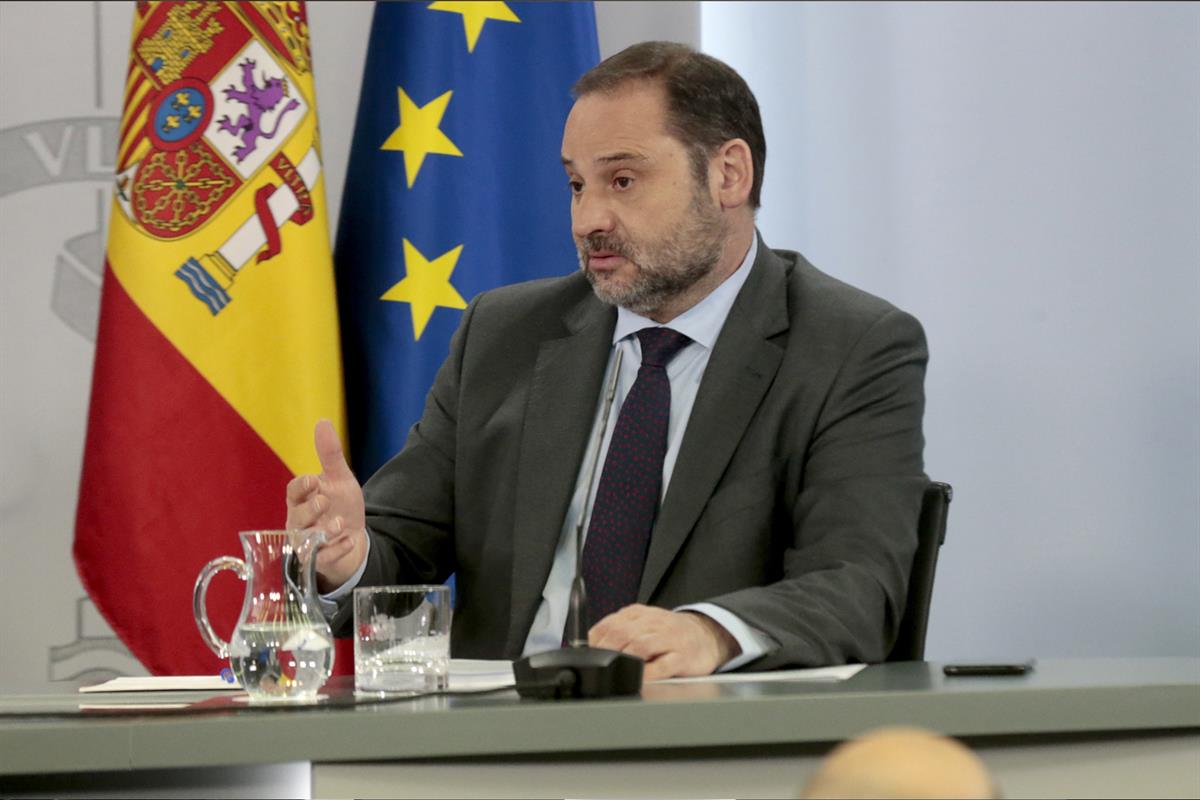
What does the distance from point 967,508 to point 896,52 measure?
1117 mm

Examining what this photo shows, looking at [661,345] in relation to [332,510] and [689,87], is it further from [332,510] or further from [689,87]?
[332,510]

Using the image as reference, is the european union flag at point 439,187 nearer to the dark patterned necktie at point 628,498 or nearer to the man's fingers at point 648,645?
the dark patterned necktie at point 628,498

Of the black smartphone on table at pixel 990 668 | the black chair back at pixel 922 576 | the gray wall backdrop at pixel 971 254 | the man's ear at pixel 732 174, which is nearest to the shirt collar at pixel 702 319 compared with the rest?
the man's ear at pixel 732 174

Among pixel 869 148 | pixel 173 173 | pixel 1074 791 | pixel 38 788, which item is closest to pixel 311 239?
pixel 173 173

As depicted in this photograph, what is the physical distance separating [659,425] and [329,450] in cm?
57

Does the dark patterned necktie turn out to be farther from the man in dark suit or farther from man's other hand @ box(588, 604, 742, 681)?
man's other hand @ box(588, 604, 742, 681)

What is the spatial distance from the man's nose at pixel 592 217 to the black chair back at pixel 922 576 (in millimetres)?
635

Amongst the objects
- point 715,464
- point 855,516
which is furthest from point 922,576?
point 715,464

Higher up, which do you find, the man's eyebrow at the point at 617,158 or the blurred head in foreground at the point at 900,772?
the man's eyebrow at the point at 617,158

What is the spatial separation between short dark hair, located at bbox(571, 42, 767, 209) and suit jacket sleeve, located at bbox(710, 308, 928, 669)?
409mm

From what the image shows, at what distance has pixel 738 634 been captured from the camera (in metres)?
1.71

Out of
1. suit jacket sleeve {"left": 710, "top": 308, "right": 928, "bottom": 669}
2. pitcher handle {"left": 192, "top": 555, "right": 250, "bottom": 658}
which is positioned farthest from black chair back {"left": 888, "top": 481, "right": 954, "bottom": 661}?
pitcher handle {"left": 192, "top": 555, "right": 250, "bottom": 658}

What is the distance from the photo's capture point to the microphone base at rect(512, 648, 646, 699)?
1.33m

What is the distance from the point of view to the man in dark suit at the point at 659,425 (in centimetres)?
208
